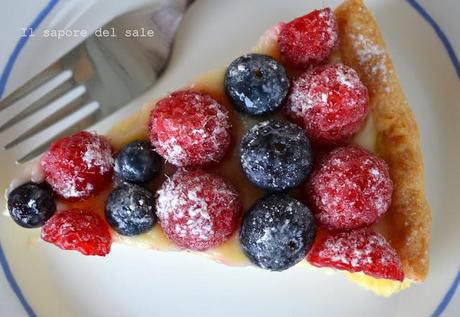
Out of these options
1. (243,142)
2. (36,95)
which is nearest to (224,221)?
(243,142)

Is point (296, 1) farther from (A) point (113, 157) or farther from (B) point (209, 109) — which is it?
(A) point (113, 157)

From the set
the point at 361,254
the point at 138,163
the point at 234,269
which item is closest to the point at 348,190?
the point at 361,254

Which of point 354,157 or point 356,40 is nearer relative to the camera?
point 354,157

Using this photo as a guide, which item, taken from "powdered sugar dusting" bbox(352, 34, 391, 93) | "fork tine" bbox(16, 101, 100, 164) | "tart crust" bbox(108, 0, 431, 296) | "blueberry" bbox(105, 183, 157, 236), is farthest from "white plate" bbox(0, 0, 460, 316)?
"blueberry" bbox(105, 183, 157, 236)

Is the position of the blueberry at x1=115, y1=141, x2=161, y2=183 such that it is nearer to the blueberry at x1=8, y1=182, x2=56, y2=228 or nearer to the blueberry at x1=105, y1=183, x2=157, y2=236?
the blueberry at x1=105, y1=183, x2=157, y2=236

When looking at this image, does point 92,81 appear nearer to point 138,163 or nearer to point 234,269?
point 138,163

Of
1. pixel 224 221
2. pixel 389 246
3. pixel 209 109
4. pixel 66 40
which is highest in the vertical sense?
pixel 66 40

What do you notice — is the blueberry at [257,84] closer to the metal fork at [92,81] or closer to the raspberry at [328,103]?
the raspberry at [328,103]
